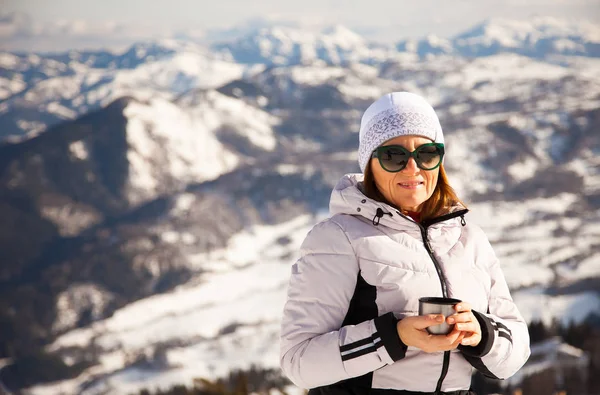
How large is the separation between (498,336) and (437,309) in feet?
3.73

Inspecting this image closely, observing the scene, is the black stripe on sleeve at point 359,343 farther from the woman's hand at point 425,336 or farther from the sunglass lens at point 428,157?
the sunglass lens at point 428,157

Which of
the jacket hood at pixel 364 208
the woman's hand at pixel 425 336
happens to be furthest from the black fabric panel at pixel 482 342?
the jacket hood at pixel 364 208

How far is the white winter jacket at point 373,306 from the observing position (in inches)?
231

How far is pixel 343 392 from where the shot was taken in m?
6.17

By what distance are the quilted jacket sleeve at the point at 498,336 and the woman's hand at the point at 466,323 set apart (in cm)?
14

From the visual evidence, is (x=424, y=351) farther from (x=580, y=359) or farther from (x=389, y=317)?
(x=580, y=359)

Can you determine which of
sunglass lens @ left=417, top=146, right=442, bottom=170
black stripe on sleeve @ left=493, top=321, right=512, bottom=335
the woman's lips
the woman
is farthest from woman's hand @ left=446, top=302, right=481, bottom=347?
sunglass lens @ left=417, top=146, right=442, bottom=170

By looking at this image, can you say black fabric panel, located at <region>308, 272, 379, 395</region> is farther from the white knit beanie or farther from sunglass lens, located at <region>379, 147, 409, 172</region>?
the white knit beanie

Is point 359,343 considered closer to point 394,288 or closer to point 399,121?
point 394,288

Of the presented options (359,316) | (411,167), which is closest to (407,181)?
(411,167)

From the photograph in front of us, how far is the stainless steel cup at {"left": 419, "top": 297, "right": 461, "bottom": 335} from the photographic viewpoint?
18.0 ft

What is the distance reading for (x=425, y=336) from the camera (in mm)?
5531

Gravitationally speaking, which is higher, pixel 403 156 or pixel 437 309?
pixel 403 156

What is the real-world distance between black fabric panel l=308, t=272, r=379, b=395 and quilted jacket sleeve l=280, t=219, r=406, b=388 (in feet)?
0.31
